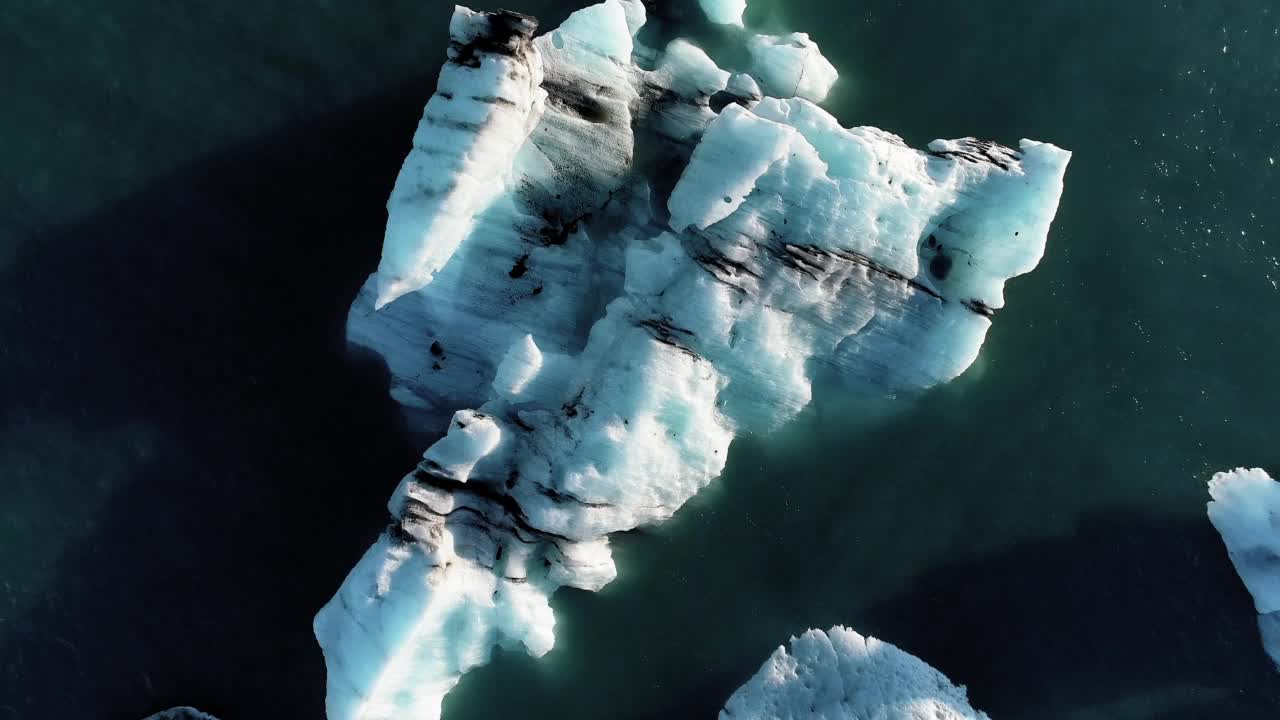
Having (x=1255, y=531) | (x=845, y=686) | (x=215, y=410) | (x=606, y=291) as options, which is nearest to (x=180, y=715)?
(x=215, y=410)

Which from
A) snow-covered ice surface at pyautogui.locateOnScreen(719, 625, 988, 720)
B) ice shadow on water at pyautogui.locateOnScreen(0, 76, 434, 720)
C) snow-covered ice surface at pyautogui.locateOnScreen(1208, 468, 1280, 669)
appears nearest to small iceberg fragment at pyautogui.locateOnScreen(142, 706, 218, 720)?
ice shadow on water at pyautogui.locateOnScreen(0, 76, 434, 720)

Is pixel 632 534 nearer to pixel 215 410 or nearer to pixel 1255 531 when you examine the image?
pixel 215 410

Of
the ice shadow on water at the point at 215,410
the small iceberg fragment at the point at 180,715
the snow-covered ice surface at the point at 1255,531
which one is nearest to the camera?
the small iceberg fragment at the point at 180,715

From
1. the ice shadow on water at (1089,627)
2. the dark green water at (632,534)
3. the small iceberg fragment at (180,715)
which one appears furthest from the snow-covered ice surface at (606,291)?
the ice shadow on water at (1089,627)

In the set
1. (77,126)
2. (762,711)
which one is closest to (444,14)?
(77,126)

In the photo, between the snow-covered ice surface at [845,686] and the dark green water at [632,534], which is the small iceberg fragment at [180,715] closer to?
the dark green water at [632,534]
